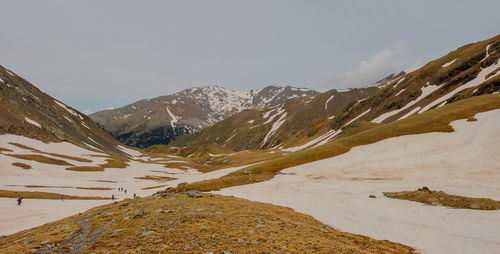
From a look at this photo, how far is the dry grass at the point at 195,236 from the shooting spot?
43.7 feet

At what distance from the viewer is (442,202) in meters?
28.5

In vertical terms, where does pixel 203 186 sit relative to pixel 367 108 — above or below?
below

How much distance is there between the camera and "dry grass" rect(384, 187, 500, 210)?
26.2m

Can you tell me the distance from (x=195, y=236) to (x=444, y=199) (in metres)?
31.7

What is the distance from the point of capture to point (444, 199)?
2923 cm

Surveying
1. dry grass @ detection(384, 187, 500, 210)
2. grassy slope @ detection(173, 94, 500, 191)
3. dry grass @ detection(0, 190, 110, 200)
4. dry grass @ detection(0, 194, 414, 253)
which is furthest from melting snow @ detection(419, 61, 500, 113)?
dry grass @ detection(0, 190, 110, 200)

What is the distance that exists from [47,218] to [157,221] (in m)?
29.1

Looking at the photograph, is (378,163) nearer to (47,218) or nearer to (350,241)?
(350,241)

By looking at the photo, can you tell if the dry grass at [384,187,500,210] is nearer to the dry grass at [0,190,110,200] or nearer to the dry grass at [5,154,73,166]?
the dry grass at [0,190,110,200]

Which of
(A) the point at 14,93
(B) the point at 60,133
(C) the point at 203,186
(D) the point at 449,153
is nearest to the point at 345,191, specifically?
(D) the point at 449,153

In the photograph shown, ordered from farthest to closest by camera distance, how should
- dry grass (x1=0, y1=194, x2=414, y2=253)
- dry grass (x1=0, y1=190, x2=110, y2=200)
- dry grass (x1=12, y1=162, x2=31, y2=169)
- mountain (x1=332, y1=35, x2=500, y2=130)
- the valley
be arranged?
mountain (x1=332, y1=35, x2=500, y2=130)
dry grass (x1=12, y1=162, x2=31, y2=169)
dry grass (x1=0, y1=190, x2=110, y2=200)
the valley
dry grass (x1=0, y1=194, x2=414, y2=253)

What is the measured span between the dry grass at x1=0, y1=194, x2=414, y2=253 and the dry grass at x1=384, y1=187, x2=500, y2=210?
54.3ft

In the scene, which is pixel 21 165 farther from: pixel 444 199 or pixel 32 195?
pixel 444 199

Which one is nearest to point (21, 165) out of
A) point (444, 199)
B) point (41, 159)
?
point (41, 159)
